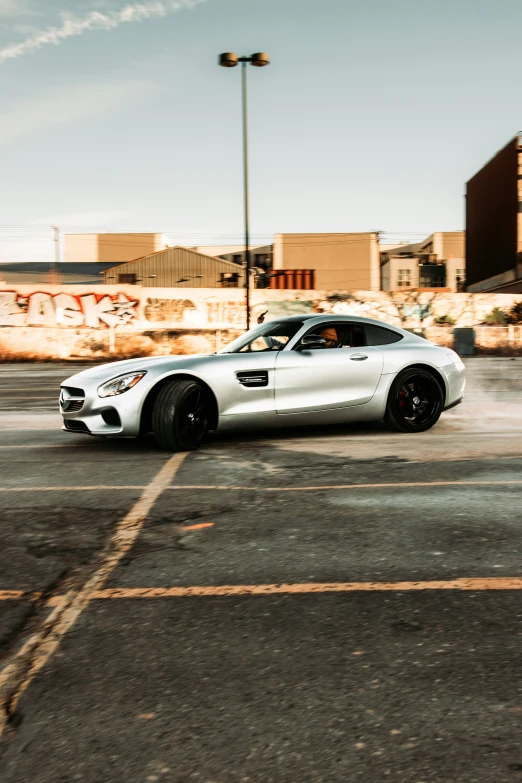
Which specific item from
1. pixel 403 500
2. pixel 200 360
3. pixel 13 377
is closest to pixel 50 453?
pixel 200 360

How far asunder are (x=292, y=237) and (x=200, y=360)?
210ft

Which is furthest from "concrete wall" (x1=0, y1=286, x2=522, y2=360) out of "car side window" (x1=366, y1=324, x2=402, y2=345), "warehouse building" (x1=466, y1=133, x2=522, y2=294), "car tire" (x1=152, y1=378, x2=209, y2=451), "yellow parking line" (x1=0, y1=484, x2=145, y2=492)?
"yellow parking line" (x1=0, y1=484, x2=145, y2=492)

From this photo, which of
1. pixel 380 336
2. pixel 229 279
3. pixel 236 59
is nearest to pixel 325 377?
pixel 380 336

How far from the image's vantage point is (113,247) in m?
78.9

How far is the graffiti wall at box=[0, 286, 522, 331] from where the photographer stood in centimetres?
3916

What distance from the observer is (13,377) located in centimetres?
2108

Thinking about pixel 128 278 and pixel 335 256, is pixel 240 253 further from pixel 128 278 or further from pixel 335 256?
pixel 128 278

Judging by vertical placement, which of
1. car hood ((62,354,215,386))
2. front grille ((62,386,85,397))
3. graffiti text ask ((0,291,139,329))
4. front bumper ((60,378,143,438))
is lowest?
front bumper ((60,378,143,438))

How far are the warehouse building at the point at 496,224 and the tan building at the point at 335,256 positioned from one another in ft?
25.7

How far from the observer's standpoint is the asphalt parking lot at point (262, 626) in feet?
7.83

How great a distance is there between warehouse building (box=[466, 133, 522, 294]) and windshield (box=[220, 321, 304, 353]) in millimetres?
46740

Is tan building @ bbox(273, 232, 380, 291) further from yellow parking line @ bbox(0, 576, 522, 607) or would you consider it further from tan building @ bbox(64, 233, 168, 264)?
yellow parking line @ bbox(0, 576, 522, 607)

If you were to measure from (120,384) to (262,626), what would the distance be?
193 inches

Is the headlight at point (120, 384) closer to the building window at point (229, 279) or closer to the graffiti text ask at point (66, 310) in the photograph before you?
the graffiti text ask at point (66, 310)
